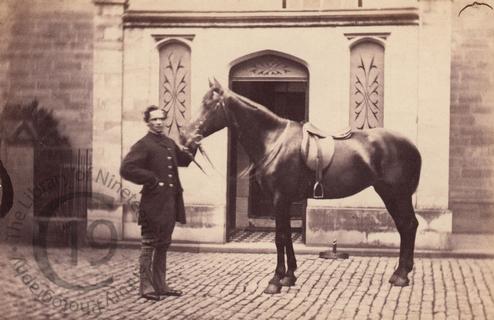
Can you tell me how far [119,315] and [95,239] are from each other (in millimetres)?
2793

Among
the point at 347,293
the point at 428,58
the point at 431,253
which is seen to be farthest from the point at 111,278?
the point at 428,58

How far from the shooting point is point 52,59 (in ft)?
28.3

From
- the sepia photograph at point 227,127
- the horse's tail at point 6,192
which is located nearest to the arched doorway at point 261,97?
the sepia photograph at point 227,127

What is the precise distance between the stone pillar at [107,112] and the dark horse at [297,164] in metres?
1.86

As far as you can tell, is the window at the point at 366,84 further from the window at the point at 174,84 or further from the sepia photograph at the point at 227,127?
the window at the point at 174,84

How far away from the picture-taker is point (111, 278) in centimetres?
803

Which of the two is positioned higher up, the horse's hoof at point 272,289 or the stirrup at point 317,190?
the stirrup at point 317,190

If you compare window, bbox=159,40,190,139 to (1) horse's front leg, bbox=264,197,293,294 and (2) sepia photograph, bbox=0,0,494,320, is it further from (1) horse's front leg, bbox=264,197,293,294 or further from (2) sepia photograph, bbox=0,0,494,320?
(1) horse's front leg, bbox=264,197,293,294

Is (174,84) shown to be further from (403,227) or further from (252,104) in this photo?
(403,227)

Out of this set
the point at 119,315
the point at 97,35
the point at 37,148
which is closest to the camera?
the point at 119,315

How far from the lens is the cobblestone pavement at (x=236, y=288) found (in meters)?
6.80

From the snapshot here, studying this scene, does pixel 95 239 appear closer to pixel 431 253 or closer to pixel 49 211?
pixel 49 211

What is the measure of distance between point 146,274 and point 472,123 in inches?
179

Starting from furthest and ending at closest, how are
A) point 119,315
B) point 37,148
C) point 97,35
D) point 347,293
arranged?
1. point 97,35
2. point 37,148
3. point 347,293
4. point 119,315
